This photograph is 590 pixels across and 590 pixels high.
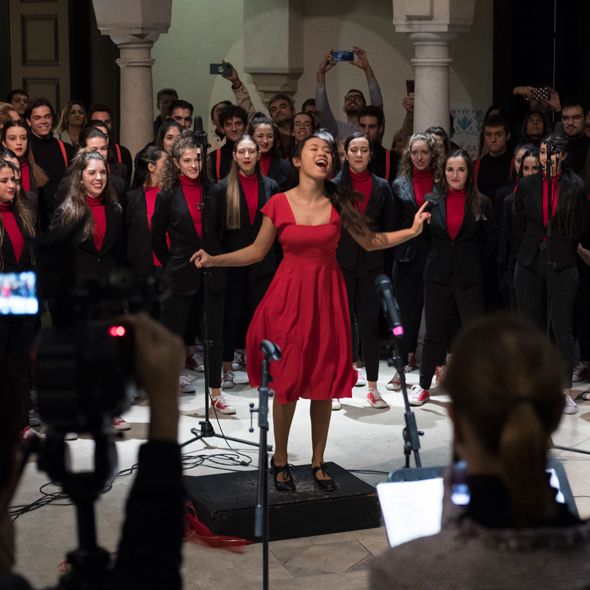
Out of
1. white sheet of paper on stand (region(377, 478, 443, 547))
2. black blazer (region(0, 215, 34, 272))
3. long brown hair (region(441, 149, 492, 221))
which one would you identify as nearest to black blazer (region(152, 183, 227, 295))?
black blazer (region(0, 215, 34, 272))

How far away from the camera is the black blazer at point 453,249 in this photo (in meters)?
6.65

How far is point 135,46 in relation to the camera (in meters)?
9.06

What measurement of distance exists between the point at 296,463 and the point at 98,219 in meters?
2.04

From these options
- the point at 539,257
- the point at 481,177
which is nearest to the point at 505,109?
the point at 481,177

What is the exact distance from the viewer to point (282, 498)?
183 inches

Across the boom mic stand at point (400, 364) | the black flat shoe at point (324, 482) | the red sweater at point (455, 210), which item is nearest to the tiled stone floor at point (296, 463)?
the black flat shoe at point (324, 482)

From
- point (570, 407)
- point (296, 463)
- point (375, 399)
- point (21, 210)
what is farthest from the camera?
point (375, 399)

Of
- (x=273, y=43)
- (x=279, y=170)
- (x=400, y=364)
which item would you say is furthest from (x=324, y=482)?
(x=273, y=43)

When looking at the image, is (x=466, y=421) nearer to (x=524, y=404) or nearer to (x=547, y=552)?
(x=524, y=404)

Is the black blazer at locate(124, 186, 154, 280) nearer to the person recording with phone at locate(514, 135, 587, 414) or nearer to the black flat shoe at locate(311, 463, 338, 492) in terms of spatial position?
the black flat shoe at locate(311, 463, 338, 492)

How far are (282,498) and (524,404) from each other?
3378 millimetres

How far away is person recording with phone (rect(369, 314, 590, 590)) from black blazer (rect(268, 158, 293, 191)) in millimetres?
6158

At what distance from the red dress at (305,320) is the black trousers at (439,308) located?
1.97m

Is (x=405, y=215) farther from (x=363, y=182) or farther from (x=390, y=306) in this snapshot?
(x=390, y=306)
